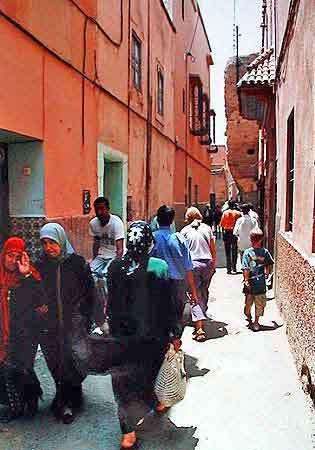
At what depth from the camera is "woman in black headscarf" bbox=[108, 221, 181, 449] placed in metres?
3.35

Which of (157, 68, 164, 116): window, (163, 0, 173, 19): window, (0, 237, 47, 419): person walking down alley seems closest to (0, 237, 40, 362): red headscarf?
(0, 237, 47, 419): person walking down alley

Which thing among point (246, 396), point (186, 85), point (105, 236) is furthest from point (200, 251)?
point (186, 85)

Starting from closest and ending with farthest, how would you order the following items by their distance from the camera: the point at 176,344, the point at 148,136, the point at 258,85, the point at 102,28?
the point at 176,344, the point at 102,28, the point at 258,85, the point at 148,136

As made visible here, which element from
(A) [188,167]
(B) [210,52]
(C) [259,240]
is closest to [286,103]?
(C) [259,240]

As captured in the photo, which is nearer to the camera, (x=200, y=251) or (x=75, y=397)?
(x=75, y=397)

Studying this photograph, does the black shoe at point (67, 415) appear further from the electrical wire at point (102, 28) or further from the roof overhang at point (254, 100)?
the roof overhang at point (254, 100)

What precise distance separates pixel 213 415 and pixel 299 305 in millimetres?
1292

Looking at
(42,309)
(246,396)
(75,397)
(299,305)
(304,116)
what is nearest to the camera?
(42,309)

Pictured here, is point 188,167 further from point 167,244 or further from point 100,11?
point 167,244

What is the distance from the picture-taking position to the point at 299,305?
14.7ft

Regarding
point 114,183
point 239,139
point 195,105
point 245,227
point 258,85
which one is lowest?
point 245,227

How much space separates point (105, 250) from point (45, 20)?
279 centimetres

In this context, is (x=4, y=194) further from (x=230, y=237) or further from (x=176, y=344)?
(x=230, y=237)

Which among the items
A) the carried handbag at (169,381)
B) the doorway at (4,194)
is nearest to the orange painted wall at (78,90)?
the doorway at (4,194)
